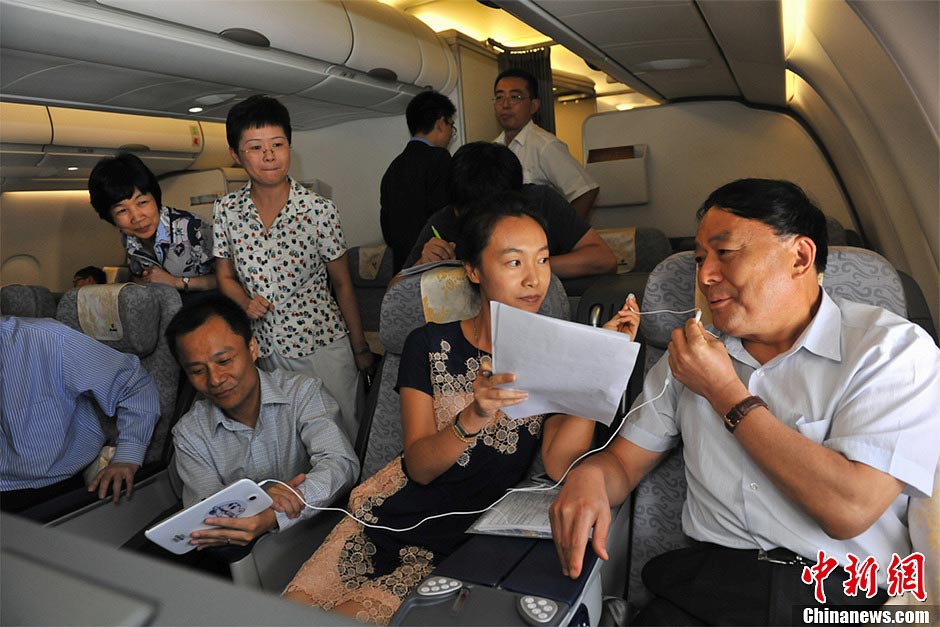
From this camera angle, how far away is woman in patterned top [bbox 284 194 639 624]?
1784 mm

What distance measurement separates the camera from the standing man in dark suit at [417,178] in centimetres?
348

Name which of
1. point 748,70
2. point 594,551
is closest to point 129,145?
point 748,70

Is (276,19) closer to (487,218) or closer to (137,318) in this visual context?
(137,318)

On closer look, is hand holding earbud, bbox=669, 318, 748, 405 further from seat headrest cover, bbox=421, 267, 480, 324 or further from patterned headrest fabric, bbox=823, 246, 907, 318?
seat headrest cover, bbox=421, 267, 480, 324

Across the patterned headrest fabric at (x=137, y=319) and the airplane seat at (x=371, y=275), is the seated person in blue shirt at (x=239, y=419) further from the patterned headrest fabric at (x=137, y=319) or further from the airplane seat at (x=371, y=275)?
the airplane seat at (x=371, y=275)

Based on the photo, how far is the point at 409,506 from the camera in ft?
6.23

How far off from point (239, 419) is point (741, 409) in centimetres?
154

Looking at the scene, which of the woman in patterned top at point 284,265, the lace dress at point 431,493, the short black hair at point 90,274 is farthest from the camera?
the short black hair at point 90,274

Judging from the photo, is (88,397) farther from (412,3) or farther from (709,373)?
(412,3)

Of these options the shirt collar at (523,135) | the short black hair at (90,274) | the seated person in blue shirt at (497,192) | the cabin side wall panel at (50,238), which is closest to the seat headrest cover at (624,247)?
the shirt collar at (523,135)

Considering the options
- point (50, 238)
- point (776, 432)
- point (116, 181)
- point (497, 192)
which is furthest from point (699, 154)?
point (50, 238)

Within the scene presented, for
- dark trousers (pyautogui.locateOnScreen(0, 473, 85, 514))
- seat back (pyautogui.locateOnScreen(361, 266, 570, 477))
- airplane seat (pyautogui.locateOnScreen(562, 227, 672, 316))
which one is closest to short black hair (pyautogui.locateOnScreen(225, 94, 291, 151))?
seat back (pyautogui.locateOnScreen(361, 266, 570, 477))

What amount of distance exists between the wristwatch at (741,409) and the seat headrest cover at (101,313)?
7.49 feet

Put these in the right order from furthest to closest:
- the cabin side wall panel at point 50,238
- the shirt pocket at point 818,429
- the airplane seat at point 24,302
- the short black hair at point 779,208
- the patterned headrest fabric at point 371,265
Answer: the cabin side wall panel at point 50,238 → the patterned headrest fabric at point 371,265 → the airplane seat at point 24,302 → the short black hair at point 779,208 → the shirt pocket at point 818,429
